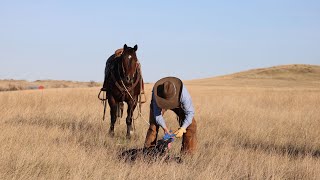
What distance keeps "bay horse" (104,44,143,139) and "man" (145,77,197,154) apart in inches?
104

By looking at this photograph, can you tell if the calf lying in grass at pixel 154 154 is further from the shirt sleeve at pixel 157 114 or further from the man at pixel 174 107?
the shirt sleeve at pixel 157 114

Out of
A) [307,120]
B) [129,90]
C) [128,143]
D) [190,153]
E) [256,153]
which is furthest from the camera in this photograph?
[307,120]

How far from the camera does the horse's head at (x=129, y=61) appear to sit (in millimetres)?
10164

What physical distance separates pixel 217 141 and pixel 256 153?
130 centimetres

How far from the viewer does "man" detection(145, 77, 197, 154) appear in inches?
269

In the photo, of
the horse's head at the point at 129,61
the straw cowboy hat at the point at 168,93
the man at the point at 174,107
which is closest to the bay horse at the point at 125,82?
the horse's head at the point at 129,61

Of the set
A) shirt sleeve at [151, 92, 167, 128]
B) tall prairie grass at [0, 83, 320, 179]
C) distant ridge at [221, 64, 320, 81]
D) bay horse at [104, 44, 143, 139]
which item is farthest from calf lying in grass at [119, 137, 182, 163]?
distant ridge at [221, 64, 320, 81]

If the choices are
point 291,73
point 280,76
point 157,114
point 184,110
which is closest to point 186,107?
point 184,110

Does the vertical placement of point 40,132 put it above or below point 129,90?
below

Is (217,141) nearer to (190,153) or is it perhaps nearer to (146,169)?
(190,153)

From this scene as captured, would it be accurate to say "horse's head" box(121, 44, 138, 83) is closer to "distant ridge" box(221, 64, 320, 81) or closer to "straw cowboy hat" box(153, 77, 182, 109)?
"straw cowboy hat" box(153, 77, 182, 109)

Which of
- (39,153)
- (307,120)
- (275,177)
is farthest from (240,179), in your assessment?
(307,120)

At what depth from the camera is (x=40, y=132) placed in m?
9.31

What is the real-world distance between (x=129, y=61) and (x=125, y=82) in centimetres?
60
